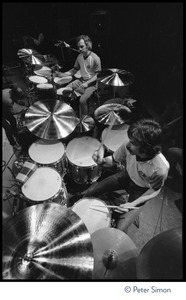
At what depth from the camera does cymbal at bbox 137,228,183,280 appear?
1.36 meters

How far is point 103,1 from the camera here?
14.7ft

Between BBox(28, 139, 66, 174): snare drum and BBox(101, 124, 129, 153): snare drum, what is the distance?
2.40ft

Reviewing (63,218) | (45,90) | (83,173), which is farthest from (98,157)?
(45,90)

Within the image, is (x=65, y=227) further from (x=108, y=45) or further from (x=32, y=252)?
(x=108, y=45)

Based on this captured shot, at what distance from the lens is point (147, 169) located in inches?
91.0

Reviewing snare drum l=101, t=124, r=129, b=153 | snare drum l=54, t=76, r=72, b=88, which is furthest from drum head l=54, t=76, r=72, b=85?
snare drum l=101, t=124, r=129, b=153

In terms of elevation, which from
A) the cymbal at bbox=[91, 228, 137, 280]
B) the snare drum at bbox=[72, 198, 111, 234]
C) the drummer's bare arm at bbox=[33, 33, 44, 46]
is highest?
the drummer's bare arm at bbox=[33, 33, 44, 46]

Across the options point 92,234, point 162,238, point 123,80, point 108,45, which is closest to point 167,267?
point 162,238

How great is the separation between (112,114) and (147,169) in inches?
56.8

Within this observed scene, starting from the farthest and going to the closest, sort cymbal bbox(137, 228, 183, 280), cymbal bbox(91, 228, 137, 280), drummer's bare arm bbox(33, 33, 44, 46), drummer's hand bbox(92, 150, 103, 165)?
drummer's bare arm bbox(33, 33, 44, 46) → drummer's hand bbox(92, 150, 103, 165) → cymbal bbox(91, 228, 137, 280) → cymbal bbox(137, 228, 183, 280)

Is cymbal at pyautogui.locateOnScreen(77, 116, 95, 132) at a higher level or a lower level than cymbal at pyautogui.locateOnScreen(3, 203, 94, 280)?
higher

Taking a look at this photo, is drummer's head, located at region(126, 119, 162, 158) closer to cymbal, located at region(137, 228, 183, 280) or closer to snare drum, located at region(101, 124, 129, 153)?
Answer: cymbal, located at region(137, 228, 183, 280)

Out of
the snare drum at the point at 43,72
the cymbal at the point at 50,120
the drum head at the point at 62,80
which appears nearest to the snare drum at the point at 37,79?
the snare drum at the point at 43,72

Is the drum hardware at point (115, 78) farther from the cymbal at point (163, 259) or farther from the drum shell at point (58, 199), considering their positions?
the cymbal at point (163, 259)
